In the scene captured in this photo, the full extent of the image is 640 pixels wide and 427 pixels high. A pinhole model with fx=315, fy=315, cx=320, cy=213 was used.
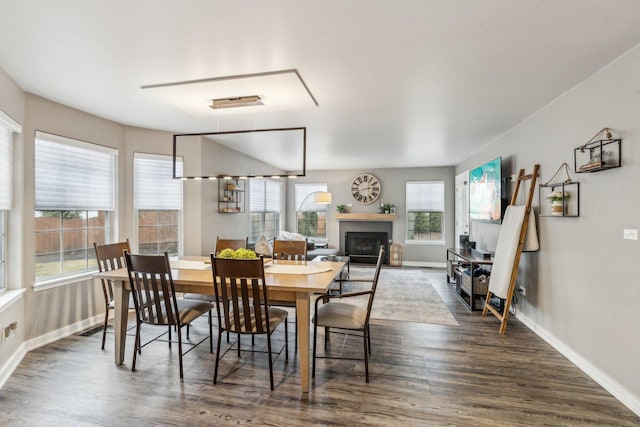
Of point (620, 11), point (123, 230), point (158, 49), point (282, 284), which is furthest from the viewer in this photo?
point (123, 230)

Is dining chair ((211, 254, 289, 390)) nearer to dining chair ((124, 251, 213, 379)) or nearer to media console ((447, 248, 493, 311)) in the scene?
dining chair ((124, 251, 213, 379))

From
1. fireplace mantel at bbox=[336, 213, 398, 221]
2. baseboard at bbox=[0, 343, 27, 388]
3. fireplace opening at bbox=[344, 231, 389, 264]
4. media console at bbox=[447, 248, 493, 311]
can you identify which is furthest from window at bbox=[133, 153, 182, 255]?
fireplace opening at bbox=[344, 231, 389, 264]

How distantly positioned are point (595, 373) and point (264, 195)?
6168 mm

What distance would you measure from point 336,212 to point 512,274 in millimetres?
5155

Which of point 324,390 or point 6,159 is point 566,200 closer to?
point 324,390

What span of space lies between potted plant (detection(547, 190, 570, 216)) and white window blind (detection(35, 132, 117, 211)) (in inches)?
196

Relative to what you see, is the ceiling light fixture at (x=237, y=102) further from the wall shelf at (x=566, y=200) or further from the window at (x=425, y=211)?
the window at (x=425, y=211)

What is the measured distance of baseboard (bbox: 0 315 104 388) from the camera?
8.49 feet

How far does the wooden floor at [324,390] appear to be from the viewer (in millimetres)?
2094

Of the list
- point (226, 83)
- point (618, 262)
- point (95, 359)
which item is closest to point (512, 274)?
point (618, 262)

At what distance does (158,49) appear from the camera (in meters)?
2.24

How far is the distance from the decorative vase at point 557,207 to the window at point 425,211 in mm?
4805

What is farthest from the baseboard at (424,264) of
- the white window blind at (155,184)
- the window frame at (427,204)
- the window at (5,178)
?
the window at (5,178)

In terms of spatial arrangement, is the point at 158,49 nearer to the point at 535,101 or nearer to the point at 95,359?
the point at 95,359
